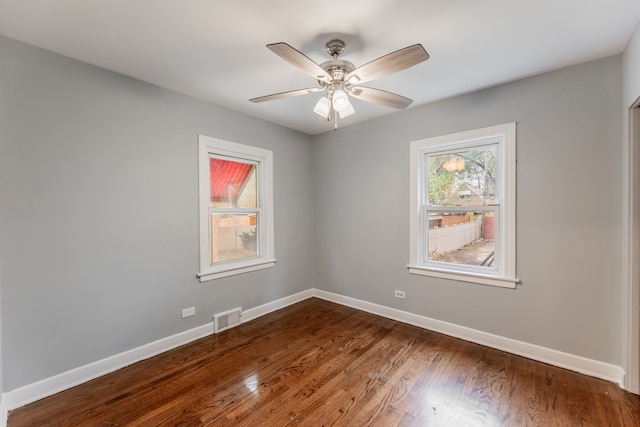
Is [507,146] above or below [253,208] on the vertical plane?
above

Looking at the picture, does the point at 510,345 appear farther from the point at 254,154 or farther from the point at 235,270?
the point at 254,154

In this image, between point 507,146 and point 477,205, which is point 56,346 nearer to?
point 477,205

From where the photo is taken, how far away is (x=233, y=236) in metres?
3.27

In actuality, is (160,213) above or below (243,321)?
above

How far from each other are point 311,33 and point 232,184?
6.51ft

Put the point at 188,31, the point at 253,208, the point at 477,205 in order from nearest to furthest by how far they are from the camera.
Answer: the point at 188,31, the point at 477,205, the point at 253,208

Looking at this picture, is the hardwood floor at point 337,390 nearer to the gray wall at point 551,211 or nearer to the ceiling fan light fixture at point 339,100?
the gray wall at point 551,211

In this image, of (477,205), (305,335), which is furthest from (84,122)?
(477,205)

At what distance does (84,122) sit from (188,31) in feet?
3.79

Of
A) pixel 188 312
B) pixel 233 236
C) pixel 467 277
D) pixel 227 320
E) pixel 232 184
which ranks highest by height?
pixel 232 184

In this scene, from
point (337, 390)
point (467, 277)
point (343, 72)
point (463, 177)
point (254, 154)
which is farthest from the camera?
point (254, 154)

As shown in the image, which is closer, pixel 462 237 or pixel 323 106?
pixel 323 106

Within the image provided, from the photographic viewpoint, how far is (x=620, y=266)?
2039 mm

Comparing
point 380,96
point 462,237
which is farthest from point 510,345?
point 380,96
